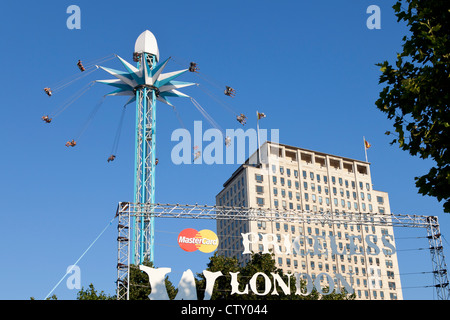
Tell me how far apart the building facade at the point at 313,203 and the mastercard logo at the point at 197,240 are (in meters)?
58.3

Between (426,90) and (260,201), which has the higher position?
(260,201)

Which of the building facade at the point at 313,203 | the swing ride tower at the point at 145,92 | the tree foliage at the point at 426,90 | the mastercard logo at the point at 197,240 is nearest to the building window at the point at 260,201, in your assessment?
the building facade at the point at 313,203

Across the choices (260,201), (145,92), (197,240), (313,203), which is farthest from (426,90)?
(313,203)

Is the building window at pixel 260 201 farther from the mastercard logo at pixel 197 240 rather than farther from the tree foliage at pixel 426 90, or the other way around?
the tree foliage at pixel 426 90

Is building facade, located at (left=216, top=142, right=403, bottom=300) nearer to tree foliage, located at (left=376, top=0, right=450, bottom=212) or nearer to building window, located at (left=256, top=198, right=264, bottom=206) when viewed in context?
building window, located at (left=256, top=198, right=264, bottom=206)

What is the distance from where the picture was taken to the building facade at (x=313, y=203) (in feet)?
346

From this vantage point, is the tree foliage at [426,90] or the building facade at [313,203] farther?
the building facade at [313,203]

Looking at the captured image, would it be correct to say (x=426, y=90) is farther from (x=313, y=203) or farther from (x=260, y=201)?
(x=313, y=203)

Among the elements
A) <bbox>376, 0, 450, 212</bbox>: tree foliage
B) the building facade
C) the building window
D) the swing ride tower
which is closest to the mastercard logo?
the swing ride tower

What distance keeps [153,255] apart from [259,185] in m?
57.4

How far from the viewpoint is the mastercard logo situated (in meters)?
42.3

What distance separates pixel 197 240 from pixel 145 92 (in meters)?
23.4

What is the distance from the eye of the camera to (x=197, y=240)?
42.7m
